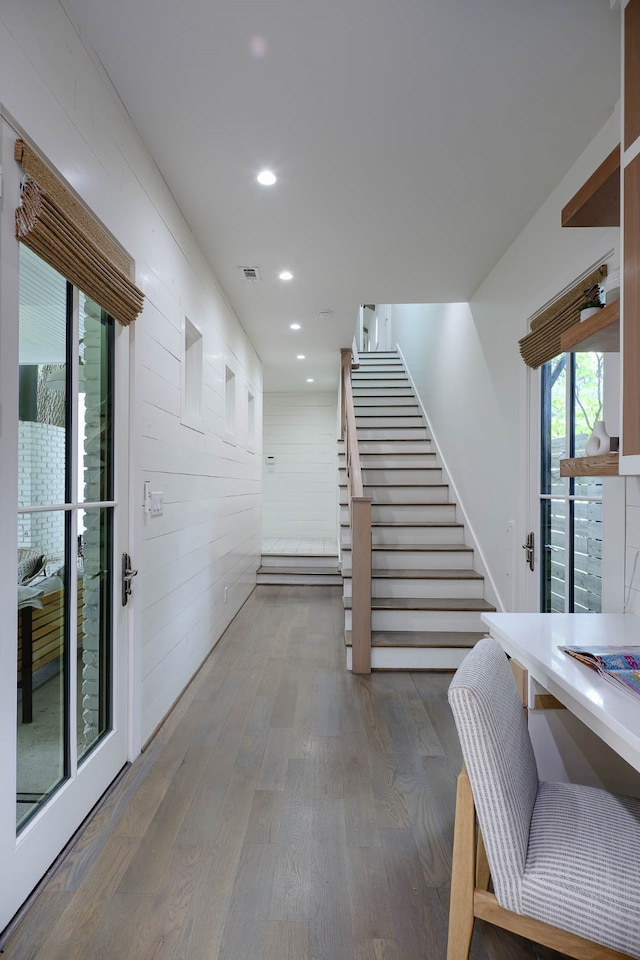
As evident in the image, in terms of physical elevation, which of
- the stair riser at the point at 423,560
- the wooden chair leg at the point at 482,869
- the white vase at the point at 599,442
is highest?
the white vase at the point at 599,442

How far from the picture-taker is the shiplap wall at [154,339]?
58.4 inches

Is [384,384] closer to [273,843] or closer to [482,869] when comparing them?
[273,843]

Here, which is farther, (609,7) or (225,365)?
(225,365)

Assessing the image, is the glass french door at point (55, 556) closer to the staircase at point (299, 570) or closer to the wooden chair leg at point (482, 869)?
the wooden chair leg at point (482, 869)

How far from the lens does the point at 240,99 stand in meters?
2.00

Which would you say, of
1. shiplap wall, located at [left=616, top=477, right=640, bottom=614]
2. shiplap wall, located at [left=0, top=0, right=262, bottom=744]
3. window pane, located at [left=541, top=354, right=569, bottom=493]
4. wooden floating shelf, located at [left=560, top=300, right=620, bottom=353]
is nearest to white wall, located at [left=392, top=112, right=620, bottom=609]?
window pane, located at [left=541, top=354, right=569, bottom=493]

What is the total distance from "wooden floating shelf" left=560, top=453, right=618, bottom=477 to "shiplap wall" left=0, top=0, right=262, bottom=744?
1681mm

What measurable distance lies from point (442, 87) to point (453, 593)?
309 centimetres

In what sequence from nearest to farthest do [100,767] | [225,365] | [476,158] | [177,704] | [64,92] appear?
1. [64,92]
2. [100,767]
3. [476,158]
4. [177,704]
5. [225,365]

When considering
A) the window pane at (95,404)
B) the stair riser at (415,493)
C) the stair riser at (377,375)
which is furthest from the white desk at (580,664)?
the stair riser at (377,375)

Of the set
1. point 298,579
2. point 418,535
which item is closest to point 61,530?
point 418,535

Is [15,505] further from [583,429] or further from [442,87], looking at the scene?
[583,429]

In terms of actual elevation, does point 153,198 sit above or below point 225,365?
above

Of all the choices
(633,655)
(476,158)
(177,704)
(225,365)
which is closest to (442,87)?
(476,158)
